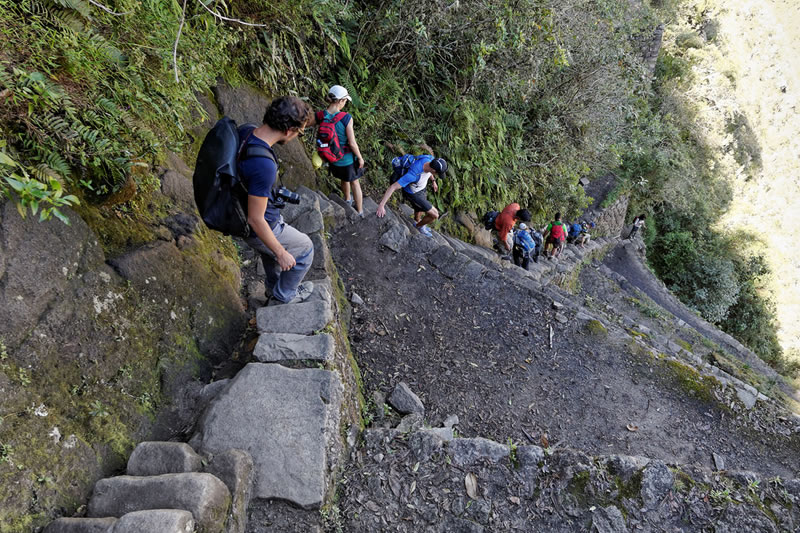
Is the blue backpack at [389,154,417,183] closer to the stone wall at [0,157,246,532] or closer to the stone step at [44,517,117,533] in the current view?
the stone wall at [0,157,246,532]

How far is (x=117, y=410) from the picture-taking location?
2732mm

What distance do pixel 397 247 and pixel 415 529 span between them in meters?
3.99

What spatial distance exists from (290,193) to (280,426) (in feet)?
5.86

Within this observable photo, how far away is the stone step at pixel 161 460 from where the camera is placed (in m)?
2.52

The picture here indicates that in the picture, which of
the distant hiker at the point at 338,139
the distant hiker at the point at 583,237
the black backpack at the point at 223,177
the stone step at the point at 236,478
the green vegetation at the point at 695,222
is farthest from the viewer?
the green vegetation at the point at 695,222

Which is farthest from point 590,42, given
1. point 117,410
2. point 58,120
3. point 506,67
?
point 117,410

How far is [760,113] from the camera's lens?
29891 mm

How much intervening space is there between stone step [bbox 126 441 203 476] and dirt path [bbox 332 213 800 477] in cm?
205

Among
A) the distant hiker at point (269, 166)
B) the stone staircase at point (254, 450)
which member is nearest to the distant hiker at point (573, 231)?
the stone staircase at point (254, 450)

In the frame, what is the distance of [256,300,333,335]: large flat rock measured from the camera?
11.9ft

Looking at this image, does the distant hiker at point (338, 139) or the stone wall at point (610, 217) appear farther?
the stone wall at point (610, 217)

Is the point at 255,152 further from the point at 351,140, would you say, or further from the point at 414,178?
the point at 414,178

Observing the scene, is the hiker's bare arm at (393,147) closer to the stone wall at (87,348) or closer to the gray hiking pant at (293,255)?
the gray hiking pant at (293,255)

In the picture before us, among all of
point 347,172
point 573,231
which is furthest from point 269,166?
point 573,231
